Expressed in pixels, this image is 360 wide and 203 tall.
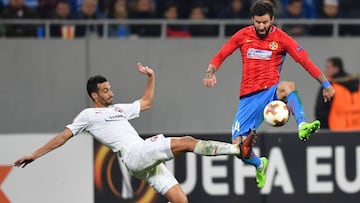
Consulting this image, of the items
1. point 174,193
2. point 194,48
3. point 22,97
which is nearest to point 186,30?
point 194,48

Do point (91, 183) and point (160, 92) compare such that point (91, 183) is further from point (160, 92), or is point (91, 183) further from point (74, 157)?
point (160, 92)

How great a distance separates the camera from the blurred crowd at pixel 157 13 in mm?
21328

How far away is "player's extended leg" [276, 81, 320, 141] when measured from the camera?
14.6 m

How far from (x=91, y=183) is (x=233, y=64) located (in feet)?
19.6

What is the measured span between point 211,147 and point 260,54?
4.13 feet

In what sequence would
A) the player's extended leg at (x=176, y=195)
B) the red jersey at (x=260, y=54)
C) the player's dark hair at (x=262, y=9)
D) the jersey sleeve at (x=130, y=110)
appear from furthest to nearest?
the jersey sleeve at (x=130, y=110) < the player's extended leg at (x=176, y=195) < the red jersey at (x=260, y=54) < the player's dark hair at (x=262, y=9)

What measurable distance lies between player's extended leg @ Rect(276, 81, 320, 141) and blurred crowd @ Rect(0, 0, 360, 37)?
632 centimetres

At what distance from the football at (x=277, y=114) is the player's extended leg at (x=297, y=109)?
196 mm

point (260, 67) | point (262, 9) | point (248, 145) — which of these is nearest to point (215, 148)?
point (248, 145)

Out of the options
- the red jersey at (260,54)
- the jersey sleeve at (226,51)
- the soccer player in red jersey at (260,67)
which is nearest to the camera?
the soccer player in red jersey at (260,67)

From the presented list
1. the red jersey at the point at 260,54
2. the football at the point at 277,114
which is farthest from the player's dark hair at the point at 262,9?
the football at the point at 277,114

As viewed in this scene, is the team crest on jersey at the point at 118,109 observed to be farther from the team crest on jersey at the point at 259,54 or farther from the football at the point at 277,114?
the football at the point at 277,114

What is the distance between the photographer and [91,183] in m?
16.9

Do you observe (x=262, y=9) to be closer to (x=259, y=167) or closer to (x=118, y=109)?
(x=259, y=167)
